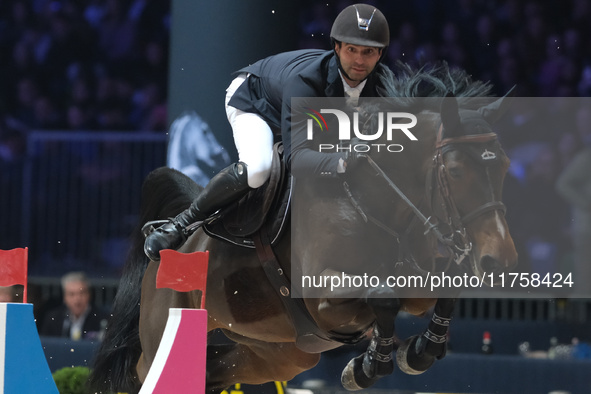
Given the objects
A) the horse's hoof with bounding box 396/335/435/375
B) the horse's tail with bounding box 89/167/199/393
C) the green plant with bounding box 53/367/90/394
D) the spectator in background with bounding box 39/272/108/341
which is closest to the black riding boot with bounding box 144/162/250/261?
the horse's tail with bounding box 89/167/199/393

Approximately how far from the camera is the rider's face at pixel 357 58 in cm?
353

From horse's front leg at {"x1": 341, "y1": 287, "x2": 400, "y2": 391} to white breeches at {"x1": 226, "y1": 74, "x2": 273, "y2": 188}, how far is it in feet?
2.46

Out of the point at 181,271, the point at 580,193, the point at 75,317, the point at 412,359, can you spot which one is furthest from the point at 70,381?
the point at 580,193

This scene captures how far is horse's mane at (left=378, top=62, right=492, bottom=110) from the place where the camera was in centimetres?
353

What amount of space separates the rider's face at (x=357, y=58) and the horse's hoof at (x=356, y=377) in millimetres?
1149

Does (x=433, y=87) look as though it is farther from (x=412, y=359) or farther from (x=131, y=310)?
(x=131, y=310)

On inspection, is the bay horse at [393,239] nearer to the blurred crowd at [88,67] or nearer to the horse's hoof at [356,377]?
the horse's hoof at [356,377]

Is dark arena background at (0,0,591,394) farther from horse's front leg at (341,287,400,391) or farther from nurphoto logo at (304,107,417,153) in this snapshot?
horse's front leg at (341,287,400,391)

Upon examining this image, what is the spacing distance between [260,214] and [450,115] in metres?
0.98

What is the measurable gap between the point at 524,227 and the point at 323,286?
107 cm

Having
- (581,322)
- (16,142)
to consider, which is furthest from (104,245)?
(581,322)

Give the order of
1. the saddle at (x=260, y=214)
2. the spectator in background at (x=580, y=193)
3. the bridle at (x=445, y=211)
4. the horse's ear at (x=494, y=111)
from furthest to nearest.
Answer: the spectator in background at (x=580, y=193) → the saddle at (x=260, y=214) → the horse's ear at (x=494, y=111) → the bridle at (x=445, y=211)

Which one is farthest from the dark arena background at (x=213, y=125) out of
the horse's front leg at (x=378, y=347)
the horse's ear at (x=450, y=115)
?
the horse's front leg at (x=378, y=347)

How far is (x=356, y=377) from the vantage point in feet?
12.2
